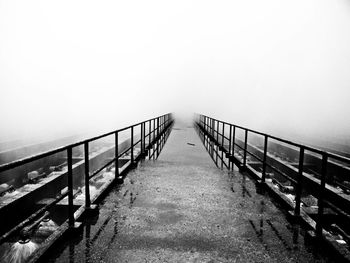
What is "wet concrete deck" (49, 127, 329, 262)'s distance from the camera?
3264 mm

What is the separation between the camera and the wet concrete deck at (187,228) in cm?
326

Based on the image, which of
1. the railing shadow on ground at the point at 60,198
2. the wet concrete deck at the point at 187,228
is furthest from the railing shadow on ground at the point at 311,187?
the railing shadow on ground at the point at 60,198

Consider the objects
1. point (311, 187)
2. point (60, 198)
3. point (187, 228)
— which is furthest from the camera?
point (311, 187)

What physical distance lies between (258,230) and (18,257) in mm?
6440

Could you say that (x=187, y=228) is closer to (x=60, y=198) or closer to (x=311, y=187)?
(x=60, y=198)

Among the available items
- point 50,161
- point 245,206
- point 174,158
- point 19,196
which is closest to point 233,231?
point 245,206

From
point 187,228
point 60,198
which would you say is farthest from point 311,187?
point 60,198

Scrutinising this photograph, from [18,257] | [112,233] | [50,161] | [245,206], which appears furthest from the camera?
[50,161]

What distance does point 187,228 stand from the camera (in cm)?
400

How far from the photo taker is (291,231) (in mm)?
3926

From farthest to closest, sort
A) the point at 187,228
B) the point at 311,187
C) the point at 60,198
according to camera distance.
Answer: the point at 311,187
the point at 187,228
the point at 60,198

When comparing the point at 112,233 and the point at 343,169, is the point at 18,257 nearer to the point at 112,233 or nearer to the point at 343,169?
the point at 112,233

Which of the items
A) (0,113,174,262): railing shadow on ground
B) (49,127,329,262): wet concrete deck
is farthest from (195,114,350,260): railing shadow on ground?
(0,113,174,262): railing shadow on ground

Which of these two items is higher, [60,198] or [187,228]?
[60,198]
